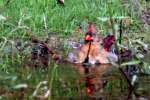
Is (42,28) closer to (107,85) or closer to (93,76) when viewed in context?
(93,76)

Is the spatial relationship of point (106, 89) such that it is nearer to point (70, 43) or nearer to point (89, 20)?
point (70, 43)

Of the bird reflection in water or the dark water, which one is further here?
the bird reflection in water

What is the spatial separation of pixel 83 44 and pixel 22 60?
0.54 metres

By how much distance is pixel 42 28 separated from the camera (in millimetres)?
6031

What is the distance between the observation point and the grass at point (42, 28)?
434cm

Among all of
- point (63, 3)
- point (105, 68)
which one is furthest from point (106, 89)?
point (63, 3)

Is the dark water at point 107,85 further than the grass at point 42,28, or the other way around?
the grass at point 42,28

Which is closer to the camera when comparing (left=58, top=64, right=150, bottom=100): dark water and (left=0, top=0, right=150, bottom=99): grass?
(left=58, top=64, right=150, bottom=100): dark water

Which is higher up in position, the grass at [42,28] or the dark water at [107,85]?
the grass at [42,28]

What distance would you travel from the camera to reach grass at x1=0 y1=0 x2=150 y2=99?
4.34 meters

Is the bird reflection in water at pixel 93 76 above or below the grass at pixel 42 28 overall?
below

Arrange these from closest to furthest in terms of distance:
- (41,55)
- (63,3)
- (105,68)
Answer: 1. (105,68)
2. (41,55)
3. (63,3)

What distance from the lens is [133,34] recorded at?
6.21 metres

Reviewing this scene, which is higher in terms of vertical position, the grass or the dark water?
the grass
